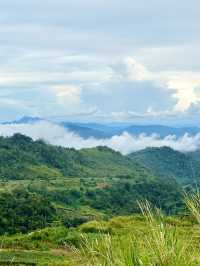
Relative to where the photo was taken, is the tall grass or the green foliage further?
the green foliage

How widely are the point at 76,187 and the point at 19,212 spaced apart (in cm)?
8155

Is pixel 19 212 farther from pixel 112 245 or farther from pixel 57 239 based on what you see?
pixel 112 245

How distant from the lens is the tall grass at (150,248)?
640 centimetres

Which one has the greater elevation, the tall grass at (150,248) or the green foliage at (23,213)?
the tall grass at (150,248)

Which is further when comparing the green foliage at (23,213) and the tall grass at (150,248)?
the green foliage at (23,213)

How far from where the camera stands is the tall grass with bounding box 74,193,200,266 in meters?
6.40

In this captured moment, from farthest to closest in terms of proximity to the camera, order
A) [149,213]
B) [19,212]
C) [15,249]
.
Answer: [19,212]
[15,249]
[149,213]

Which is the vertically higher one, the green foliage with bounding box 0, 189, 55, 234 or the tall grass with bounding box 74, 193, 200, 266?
the tall grass with bounding box 74, 193, 200, 266

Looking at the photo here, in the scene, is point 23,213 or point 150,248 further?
point 23,213

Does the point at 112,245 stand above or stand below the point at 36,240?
above

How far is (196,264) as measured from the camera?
6.60m

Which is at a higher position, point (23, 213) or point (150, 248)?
point (150, 248)

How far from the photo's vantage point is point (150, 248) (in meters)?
6.54

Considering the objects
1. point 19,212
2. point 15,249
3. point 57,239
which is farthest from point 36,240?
point 19,212
